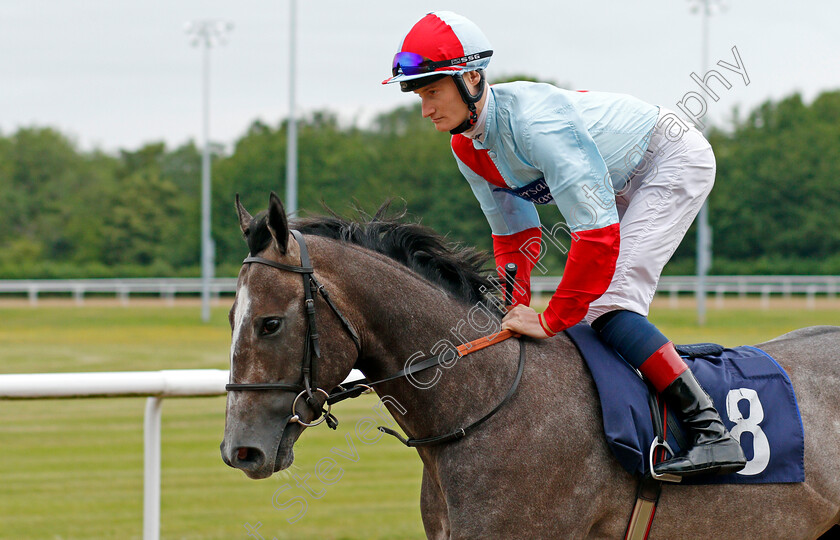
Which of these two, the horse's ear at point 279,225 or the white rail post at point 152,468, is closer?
the horse's ear at point 279,225

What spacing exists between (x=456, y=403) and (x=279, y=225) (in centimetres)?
66

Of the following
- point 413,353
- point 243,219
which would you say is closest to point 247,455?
point 413,353

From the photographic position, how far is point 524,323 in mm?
2436

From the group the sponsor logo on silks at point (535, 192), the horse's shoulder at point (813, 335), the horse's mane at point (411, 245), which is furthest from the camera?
the horse's shoulder at point (813, 335)

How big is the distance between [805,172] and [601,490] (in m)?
39.6

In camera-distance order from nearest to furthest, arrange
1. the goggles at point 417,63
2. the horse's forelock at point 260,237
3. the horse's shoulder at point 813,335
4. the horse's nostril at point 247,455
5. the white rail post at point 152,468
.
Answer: the horse's nostril at point 247,455, the horse's forelock at point 260,237, the goggles at point 417,63, the horse's shoulder at point 813,335, the white rail post at point 152,468

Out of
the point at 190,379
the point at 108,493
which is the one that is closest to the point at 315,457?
the point at 108,493

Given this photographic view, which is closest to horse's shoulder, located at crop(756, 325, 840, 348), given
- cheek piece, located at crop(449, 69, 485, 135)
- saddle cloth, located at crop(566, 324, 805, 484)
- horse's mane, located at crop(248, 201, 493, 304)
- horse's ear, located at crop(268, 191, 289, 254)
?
saddle cloth, located at crop(566, 324, 805, 484)

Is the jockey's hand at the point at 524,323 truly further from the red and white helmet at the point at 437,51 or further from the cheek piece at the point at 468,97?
the red and white helmet at the point at 437,51

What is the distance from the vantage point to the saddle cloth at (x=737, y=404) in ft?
7.77

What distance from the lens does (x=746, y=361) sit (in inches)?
104

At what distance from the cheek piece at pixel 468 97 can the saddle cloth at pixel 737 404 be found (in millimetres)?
673

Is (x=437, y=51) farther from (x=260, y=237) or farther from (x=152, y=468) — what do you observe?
(x=152, y=468)

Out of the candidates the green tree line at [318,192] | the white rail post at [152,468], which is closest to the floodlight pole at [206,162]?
the green tree line at [318,192]
